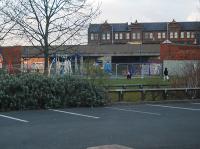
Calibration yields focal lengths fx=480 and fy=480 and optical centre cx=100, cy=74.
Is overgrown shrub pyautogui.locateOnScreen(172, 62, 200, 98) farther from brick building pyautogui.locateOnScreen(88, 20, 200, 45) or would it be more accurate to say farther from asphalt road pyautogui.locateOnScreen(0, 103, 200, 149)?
brick building pyautogui.locateOnScreen(88, 20, 200, 45)

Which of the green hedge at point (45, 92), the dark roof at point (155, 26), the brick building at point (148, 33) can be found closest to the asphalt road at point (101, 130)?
the green hedge at point (45, 92)

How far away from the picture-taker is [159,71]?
5641 centimetres

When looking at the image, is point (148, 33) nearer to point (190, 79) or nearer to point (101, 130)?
point (190, 79)

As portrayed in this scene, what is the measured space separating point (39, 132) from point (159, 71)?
45136 mm

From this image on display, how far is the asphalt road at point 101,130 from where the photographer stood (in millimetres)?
10336

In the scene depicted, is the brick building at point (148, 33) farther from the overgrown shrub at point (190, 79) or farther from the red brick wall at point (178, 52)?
the overgrown shrub at point (190, 79)

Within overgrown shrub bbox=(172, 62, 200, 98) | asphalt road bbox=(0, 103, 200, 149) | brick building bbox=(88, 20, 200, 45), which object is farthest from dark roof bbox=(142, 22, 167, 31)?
asphalt road bbox=(0, 103, 200, 149)

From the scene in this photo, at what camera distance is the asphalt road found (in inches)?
407

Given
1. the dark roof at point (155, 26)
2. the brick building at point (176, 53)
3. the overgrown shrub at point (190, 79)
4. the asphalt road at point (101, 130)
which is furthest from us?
the dark roof at point (155, 26)

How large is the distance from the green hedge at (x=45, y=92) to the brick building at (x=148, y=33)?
110 m

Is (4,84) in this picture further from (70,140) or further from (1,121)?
(70,140)

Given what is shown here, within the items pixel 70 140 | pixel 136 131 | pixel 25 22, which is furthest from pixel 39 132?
pixel 25 22

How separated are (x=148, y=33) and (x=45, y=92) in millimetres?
117845

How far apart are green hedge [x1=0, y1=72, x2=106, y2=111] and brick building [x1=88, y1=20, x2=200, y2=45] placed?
110 metres
